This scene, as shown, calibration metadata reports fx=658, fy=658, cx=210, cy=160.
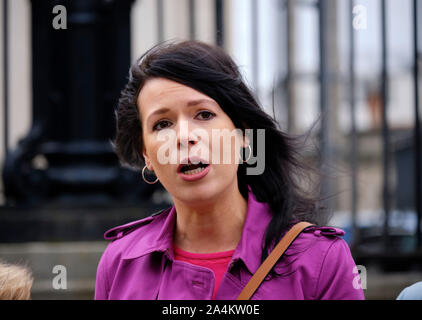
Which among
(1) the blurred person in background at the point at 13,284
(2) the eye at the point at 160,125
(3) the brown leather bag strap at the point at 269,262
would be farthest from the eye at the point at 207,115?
(1) the blurred person in background at the point at 13,284

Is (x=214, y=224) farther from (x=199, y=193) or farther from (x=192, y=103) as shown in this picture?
(x=192, y=103)

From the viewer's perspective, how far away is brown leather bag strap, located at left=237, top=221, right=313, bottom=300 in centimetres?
177

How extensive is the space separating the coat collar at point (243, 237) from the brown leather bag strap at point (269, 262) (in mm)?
38

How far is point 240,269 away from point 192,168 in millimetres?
314

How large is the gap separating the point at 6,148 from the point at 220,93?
9.12 ft

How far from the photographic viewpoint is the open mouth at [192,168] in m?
1.85

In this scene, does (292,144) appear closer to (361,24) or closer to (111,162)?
(361,24)

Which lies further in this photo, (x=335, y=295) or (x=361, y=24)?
(x=361, y=24)

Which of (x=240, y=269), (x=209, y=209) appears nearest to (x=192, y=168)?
(x=209, y=209)

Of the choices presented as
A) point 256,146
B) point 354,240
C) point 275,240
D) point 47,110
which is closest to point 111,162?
point 47,110

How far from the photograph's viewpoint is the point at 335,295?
1.76 meters

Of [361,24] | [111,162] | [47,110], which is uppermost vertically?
[361,24]

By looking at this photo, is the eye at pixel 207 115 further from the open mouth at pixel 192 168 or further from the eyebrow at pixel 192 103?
the open mouth at pixel 192 168
